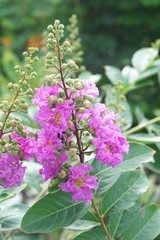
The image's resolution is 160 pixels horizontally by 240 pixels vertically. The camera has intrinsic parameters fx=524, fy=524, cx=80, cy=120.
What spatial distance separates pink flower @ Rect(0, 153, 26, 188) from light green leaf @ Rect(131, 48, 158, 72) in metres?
0.88

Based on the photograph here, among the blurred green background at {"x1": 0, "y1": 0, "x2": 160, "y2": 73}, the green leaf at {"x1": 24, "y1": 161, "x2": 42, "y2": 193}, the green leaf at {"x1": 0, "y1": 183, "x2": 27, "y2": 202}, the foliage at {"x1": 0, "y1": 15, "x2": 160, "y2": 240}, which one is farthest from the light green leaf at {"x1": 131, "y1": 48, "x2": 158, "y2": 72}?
the blurred green background at {"x1": 0, "y1": 0, "x2": 160, "y2": 73}

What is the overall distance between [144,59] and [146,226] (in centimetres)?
85

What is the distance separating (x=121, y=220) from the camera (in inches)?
42.6

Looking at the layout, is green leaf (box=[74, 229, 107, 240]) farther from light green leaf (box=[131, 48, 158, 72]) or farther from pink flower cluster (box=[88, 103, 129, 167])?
light green leaf (box=[131, 48, 158, 72])

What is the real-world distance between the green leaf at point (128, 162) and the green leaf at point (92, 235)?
11 cm

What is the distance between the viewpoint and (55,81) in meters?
0.91

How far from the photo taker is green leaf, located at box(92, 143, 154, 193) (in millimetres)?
1012

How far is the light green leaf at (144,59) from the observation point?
1747mm

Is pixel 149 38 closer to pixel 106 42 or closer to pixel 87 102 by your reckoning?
pixel 106 42

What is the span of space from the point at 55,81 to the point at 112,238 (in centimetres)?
36

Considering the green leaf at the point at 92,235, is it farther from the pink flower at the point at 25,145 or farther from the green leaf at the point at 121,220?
the pink flower at the point at 25,145

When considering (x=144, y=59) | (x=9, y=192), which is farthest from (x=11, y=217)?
(x=144, y=59)

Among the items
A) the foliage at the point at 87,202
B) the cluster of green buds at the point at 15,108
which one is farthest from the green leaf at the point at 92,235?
the cluster of green buds at the point at 15,108

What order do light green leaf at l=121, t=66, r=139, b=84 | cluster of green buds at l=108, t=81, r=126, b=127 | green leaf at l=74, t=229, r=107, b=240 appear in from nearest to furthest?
green leaf at l=74, t=229, r=107, b=240 < cluster of green buds at l=108, t=81, r=126, b=127 < light green leaf at l=121, t=66, r=139, b=84
